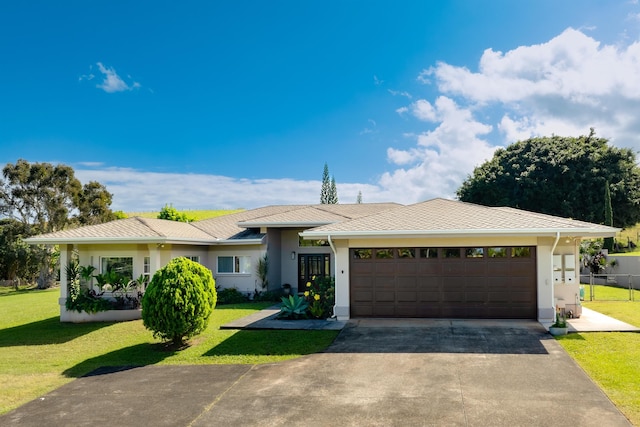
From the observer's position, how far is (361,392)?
7609 mm

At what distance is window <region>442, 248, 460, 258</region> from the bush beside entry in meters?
7.15

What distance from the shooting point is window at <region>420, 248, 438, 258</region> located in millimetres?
13781

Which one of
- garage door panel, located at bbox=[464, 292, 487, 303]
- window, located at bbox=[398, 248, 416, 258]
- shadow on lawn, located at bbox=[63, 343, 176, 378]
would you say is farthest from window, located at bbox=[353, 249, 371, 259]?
shadow on lawn, located at bbox=[63, 343, 176, 378]

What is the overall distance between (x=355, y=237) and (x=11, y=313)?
16146mm

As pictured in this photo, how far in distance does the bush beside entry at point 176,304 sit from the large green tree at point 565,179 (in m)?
34.1

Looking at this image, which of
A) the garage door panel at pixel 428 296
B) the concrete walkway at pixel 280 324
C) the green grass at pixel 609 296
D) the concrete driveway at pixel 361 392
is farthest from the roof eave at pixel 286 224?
the green grass at pixel 609 296

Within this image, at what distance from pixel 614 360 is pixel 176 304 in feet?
31.9

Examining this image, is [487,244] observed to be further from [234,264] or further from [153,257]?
[234,264]

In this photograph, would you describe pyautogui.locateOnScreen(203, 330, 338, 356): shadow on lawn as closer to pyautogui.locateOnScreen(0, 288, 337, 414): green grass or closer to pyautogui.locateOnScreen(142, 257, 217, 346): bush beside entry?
pyautogui.locateOnScreen(0, 288, 337, 414): green grass

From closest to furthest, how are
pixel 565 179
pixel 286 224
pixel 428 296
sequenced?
pixel 428 296, pixel 286 224, pixel 565 179

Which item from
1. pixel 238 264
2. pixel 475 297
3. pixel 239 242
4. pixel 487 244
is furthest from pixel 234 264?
pixel 487 244

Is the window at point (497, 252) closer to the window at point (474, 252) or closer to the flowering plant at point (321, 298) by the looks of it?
the window at point (474, 252)

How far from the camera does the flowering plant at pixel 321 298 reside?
14.3m

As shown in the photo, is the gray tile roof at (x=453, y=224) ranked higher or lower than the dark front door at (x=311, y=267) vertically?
higher
